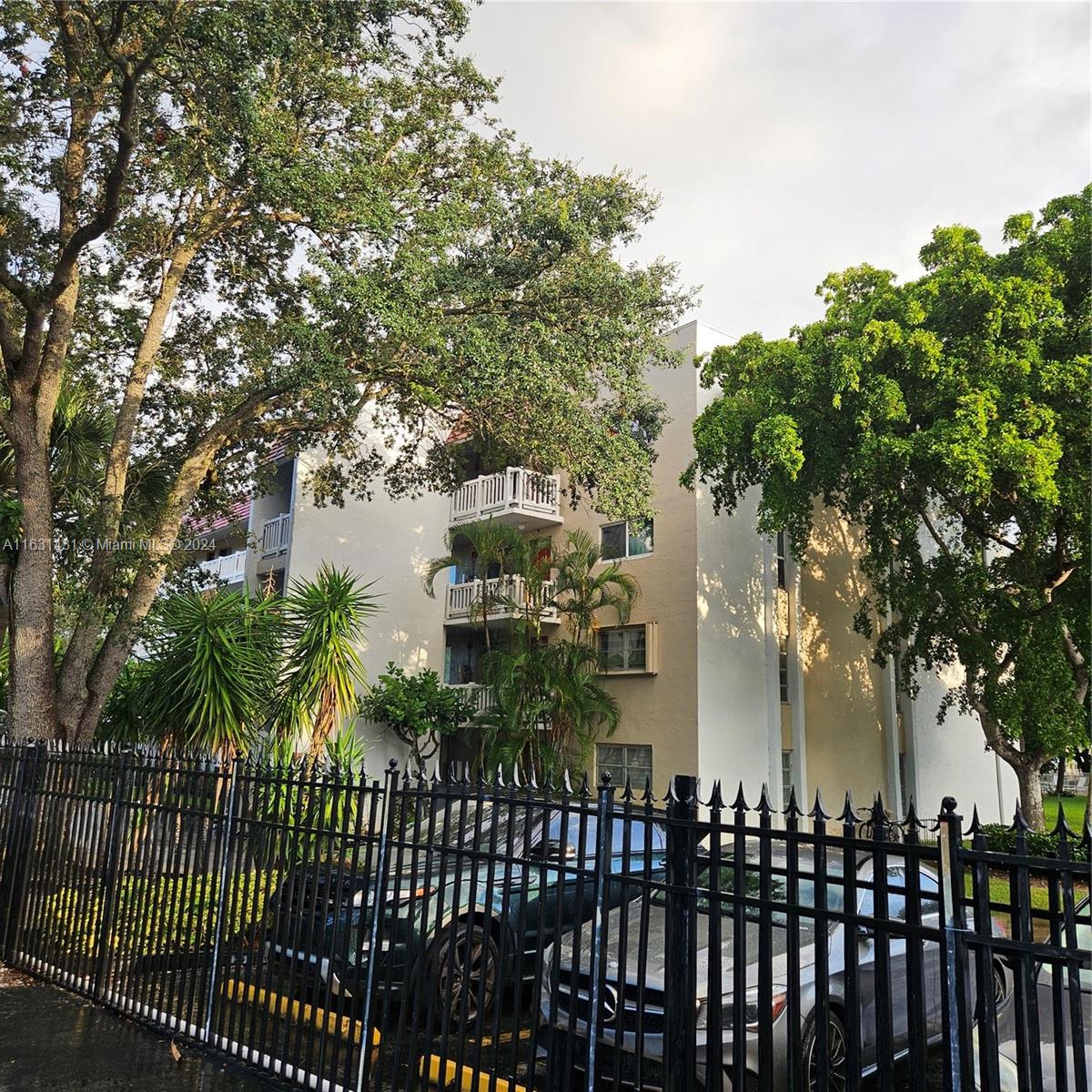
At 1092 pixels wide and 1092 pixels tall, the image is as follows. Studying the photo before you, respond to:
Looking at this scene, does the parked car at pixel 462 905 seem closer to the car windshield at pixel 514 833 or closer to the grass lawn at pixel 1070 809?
the car windshield at pixel 514 833

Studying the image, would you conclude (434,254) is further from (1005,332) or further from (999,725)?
(999,725)

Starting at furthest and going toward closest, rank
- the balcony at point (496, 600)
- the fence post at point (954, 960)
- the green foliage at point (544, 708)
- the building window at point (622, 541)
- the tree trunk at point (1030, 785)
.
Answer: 1. the building window at point (622, 541)
2. the balcony at point (496, 600)
3. the green foliage at point (544, 708)
4. the tree trunk at point (1030, 785)
5. the fence post at point (954, 960)

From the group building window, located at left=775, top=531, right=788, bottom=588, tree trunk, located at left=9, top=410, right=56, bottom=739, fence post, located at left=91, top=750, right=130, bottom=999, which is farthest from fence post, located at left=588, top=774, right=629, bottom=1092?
building window, located at left=775, top=531, right=788, bottom=588

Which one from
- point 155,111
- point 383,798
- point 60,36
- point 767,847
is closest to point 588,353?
point 155,111

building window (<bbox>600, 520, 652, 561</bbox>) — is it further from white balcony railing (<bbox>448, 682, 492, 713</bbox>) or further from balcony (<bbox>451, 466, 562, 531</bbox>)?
white balcony railing (<bbox>448, 682, 492, 713</bbox>)

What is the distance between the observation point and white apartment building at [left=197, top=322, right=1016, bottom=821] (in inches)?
766

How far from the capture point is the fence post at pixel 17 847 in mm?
8242

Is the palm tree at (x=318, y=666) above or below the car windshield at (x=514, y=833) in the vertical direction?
above

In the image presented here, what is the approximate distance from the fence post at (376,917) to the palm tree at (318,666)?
6.83 m

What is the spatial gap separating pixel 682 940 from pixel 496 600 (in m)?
16.8

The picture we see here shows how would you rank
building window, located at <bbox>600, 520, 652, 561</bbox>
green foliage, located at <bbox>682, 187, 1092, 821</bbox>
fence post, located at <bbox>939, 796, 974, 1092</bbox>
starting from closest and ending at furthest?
fence post, located at <bbox>939, 796, 974, 1092</bbox> → green foliage, located at <bbox>682, 187, 1092, 821</bbox> → building window, located at <bbox>600, 520, 652, 561</bbox>

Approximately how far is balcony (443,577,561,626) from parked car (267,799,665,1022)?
13.6 m

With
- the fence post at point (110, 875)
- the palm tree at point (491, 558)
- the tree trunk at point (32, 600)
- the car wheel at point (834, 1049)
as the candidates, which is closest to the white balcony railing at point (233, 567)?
the palm tree at point (491, 558)

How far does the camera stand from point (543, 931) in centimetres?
411
